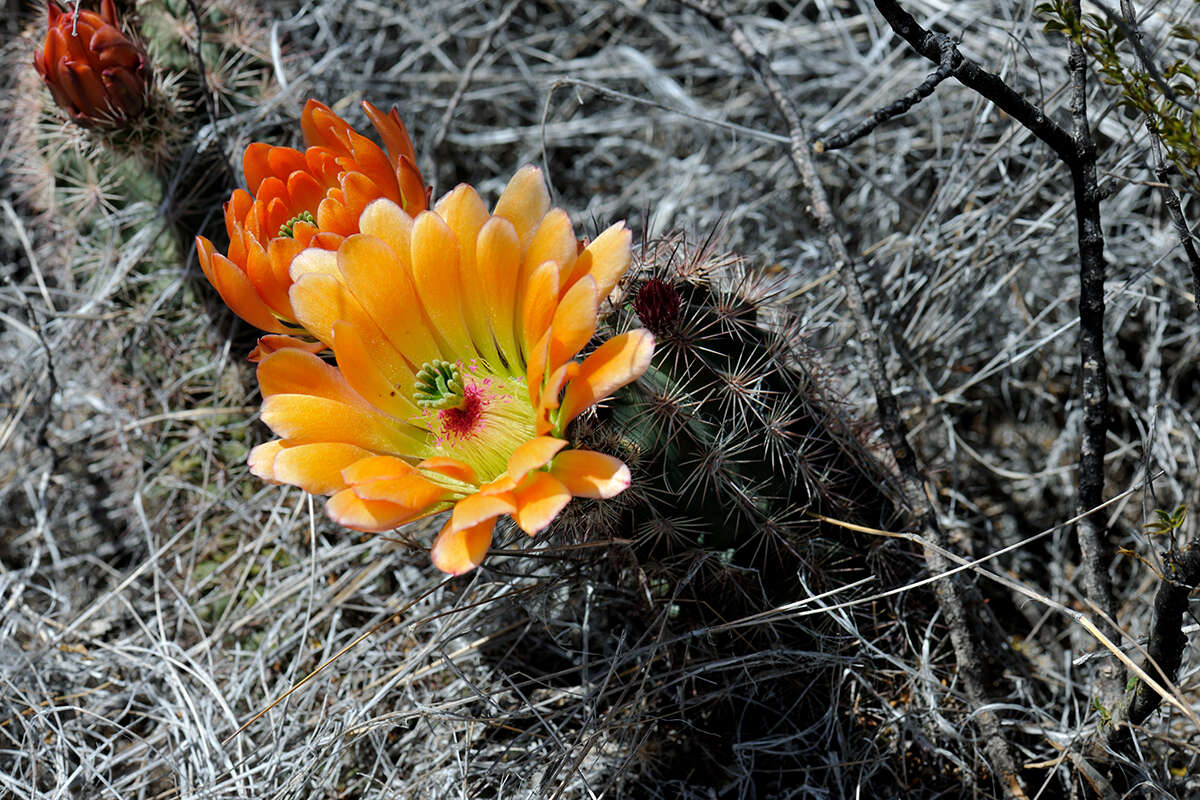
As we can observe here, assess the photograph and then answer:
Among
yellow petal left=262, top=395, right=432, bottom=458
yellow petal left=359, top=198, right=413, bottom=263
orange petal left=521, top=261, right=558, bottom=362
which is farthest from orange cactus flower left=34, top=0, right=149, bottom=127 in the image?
orange petal left=521, top=261, right=558, bottom=362

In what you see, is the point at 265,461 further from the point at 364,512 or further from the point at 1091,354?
the point at 1091,354

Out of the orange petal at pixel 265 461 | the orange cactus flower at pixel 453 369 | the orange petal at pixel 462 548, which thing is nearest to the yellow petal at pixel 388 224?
the orange cactus flower at pixel 453 369

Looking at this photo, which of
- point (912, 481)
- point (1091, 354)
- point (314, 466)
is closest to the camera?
point (314, 466)

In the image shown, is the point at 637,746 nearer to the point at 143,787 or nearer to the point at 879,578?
the point at 879,578

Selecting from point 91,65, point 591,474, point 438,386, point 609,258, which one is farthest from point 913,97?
point 91,65

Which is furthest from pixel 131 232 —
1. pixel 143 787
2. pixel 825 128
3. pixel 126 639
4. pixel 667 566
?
pixel 825 128

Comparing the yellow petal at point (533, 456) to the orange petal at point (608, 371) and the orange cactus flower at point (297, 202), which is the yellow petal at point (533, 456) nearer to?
the orange petal at point (608, 371)

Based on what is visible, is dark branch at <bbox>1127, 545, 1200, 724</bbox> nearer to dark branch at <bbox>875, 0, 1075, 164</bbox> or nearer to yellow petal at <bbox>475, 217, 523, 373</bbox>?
dark branch at <bbox>875, 0, 1075, 164</bbox>
